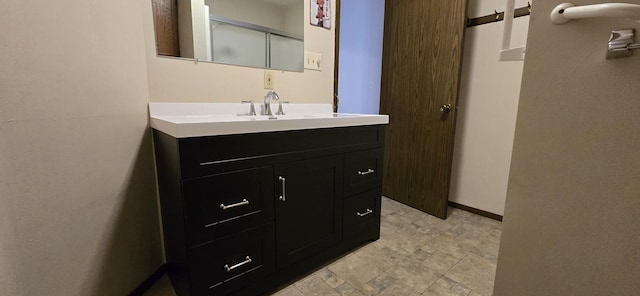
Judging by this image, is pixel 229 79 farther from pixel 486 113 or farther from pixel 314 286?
pixel 486 113

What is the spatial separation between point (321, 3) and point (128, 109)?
131cm

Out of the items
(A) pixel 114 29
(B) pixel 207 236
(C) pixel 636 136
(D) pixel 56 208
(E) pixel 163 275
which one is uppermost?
(A) pixel 114 29

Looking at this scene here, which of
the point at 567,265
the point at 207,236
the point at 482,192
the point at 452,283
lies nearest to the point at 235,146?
the point at 207,236

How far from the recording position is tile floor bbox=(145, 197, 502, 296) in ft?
4.31

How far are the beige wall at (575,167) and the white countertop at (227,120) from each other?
0.80 metres

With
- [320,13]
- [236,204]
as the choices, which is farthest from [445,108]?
[236,204]

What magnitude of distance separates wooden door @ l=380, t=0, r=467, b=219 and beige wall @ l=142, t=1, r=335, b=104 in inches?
26.6

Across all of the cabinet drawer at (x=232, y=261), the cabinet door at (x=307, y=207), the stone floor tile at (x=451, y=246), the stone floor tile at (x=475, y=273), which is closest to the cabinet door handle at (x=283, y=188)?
the cabinet door at (x=307, y=207)

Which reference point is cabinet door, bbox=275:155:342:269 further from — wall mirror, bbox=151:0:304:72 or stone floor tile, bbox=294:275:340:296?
wall mirror, bbox=151:0:304:72

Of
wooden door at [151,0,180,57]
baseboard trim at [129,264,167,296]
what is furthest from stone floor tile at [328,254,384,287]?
wooden door at [151,0,180,57]

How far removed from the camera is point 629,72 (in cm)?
51

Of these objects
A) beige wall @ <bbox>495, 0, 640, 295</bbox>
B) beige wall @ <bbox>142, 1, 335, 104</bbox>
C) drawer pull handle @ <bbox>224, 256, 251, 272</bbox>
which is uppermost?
beige wall @ <bbox>142, 1, 335, 104</bbox>

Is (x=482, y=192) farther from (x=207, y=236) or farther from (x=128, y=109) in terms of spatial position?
(x=128, y=109)

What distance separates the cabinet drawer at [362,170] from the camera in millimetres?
1504
